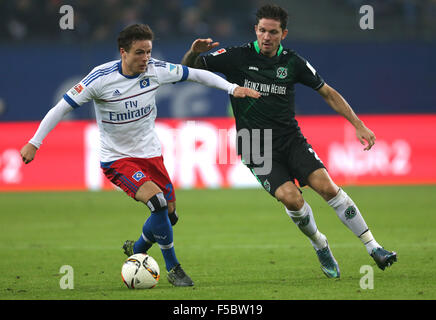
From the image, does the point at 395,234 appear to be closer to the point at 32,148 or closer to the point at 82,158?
the point at 32,148

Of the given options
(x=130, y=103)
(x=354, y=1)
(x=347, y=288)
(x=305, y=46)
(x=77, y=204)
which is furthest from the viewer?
(x=354, y=1)

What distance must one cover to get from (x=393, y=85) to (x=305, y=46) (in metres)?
2.25

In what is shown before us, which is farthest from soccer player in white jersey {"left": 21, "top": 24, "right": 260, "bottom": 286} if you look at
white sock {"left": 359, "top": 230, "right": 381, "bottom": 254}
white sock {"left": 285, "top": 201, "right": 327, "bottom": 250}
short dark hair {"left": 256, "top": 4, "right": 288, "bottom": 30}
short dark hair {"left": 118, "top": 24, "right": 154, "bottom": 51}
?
white sock {"left": 359, "top": 230, "right": 381, "bottom": 254}

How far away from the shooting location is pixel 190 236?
995 centimetres

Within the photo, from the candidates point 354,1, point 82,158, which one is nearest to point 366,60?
point 354,1

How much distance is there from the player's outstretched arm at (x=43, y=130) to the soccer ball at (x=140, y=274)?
3.92 feet

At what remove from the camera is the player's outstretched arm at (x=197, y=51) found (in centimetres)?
689

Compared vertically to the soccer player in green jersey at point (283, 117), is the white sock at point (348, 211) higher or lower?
lower

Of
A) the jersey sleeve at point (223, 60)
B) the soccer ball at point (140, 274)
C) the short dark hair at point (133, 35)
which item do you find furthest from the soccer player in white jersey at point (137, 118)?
the jersey sleeve at point (223, 60)

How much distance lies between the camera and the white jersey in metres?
6.61

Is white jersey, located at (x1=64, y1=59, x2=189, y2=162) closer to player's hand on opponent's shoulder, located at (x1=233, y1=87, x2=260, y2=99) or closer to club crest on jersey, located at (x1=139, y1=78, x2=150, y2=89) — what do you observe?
club crest on jersey, located at (x1=139, y1=78, x2=150, y2=89)

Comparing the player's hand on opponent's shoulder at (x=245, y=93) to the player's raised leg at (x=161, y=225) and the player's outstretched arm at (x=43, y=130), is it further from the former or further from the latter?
the player's outstretched arm at (x=43, y=130)

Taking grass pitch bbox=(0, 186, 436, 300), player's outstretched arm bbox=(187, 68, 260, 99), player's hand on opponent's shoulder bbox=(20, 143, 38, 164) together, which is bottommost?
→ grass pitch bbox=(0, 186, 436, 300)

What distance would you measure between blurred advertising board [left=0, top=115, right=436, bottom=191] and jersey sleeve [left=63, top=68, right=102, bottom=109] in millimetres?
8181
